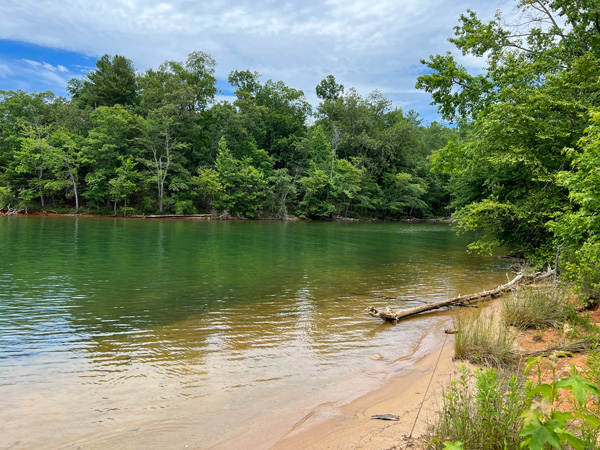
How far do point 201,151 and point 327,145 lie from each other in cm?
1960

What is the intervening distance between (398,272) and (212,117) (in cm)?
4752

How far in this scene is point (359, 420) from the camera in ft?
13.5

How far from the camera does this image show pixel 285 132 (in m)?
62.3

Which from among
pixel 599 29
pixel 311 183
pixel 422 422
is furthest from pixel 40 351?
pixel 311 183

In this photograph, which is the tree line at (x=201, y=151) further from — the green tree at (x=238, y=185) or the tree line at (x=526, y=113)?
the tree line at (x=526, y=113)

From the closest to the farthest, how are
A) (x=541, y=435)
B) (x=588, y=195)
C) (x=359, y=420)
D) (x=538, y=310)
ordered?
(x=541, y=435), (x=359, y=420), (x=588, y=195), (x=538, y=310)

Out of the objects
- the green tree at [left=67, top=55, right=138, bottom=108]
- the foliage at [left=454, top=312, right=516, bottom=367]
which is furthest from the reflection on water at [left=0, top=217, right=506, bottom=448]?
the green tree at [left=67, top=55, right=138, bottom=108]

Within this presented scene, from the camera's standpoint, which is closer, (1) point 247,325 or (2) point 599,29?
(1) point 247,325

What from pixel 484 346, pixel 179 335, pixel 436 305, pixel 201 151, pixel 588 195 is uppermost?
pixel 201 151

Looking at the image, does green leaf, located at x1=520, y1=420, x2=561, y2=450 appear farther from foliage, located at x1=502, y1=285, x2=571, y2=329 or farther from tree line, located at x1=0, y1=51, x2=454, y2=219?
tree line, located at x1=0, y1=51, x2=454, y2=219

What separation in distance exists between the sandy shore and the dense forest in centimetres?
347

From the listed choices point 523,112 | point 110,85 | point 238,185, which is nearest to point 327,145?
point 238,185

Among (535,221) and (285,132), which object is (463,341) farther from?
(285,132)

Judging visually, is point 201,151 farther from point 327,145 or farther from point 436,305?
point 436,305
